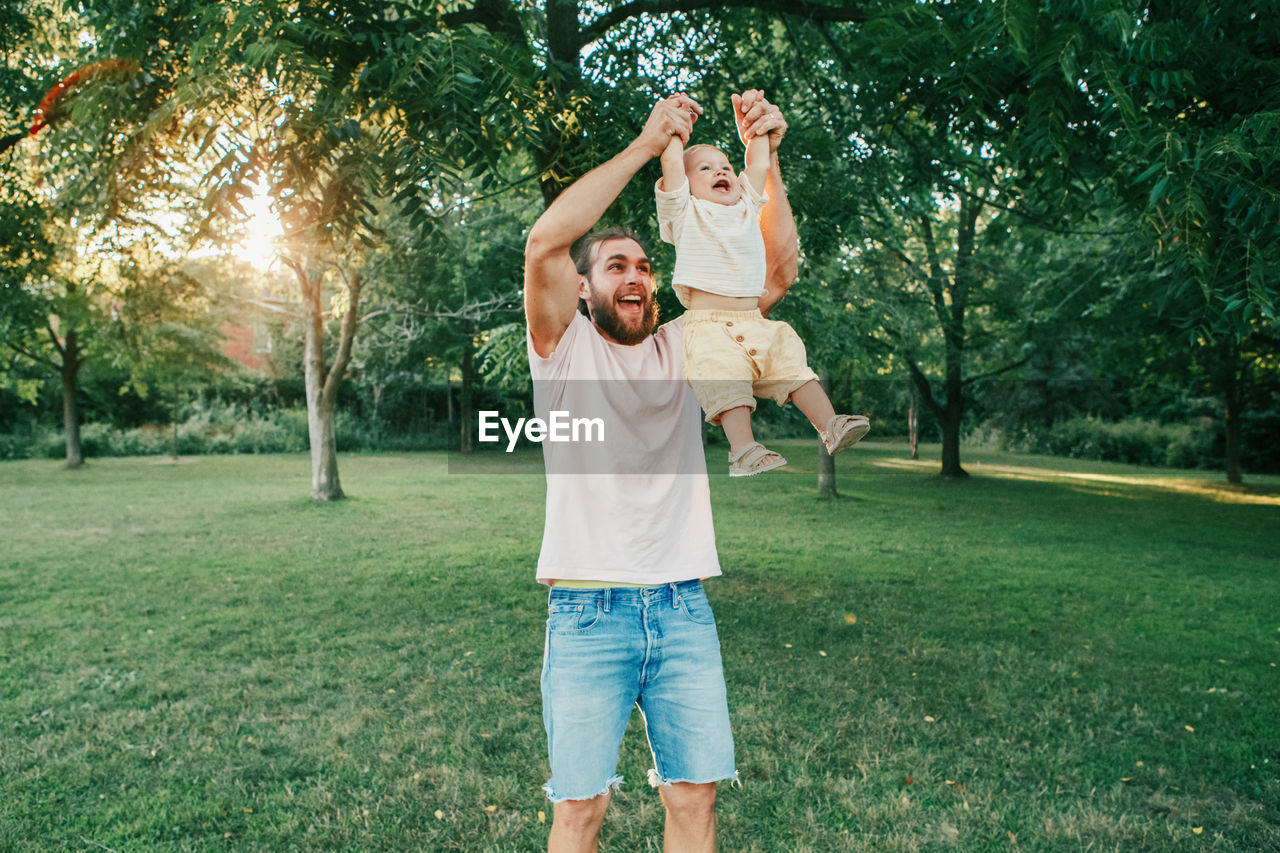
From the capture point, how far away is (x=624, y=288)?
2.06 meters

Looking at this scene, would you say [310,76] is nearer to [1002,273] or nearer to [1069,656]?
[1069,656]

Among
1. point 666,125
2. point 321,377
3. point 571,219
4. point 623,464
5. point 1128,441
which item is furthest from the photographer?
point 1128,441

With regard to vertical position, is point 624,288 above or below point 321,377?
below

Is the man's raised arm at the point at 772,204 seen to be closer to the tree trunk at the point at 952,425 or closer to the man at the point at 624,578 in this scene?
the man at the point at 624,578

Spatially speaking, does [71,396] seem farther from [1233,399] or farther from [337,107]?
[1233,399]

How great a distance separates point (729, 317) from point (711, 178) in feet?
0.86

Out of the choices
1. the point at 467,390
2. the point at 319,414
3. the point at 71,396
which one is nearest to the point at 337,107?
the point at 319,414

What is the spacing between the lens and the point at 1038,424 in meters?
39.8

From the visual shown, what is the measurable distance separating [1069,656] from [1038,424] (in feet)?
116

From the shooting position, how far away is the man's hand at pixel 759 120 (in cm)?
173

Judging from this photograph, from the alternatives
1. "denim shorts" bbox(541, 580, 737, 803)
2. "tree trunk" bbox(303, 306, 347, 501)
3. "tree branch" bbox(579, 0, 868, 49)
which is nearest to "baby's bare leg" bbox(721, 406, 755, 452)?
"denim shorts" bbox(541, 580, 737, 803)

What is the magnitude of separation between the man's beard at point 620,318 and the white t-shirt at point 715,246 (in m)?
0.47

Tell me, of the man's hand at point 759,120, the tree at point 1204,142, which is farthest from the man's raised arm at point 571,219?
the tree at point 1204,142

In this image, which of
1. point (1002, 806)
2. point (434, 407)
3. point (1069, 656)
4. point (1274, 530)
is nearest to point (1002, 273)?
point (1274, 530)
